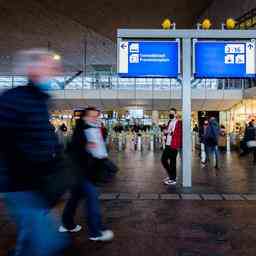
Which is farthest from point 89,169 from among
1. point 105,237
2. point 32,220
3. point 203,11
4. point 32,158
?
point 203,11

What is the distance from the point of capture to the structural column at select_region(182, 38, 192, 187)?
9523 mm

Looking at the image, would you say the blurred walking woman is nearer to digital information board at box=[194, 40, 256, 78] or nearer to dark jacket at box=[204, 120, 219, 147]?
digital information board at box=[194, 40, 256, 78]

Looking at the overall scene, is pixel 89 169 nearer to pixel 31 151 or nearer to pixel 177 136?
pixel 31 151

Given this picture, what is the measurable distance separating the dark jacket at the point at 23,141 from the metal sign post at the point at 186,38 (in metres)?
6.43

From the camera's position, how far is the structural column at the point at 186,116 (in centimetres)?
952

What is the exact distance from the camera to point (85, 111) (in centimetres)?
550

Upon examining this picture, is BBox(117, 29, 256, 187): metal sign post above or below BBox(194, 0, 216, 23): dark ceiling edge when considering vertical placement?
below

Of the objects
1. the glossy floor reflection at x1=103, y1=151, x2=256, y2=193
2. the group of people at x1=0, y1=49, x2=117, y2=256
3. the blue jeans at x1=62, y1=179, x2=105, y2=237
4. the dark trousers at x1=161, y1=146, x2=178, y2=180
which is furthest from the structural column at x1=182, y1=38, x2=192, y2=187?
the group of people at x1=0, y1=49, x2=117, y2=256

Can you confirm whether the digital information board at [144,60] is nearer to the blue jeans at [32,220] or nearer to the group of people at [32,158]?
the group of people at [32,158]

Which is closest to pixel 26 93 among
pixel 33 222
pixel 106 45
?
pixel 33 222

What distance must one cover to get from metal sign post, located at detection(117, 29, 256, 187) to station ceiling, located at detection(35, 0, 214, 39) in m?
17.6

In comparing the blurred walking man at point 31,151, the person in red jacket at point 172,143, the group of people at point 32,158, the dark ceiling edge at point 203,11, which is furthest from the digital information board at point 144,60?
the dark ceiling edge at point 203,11

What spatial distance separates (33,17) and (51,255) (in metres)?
29.8

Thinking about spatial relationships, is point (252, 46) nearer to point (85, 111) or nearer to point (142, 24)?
point (85, 111)
